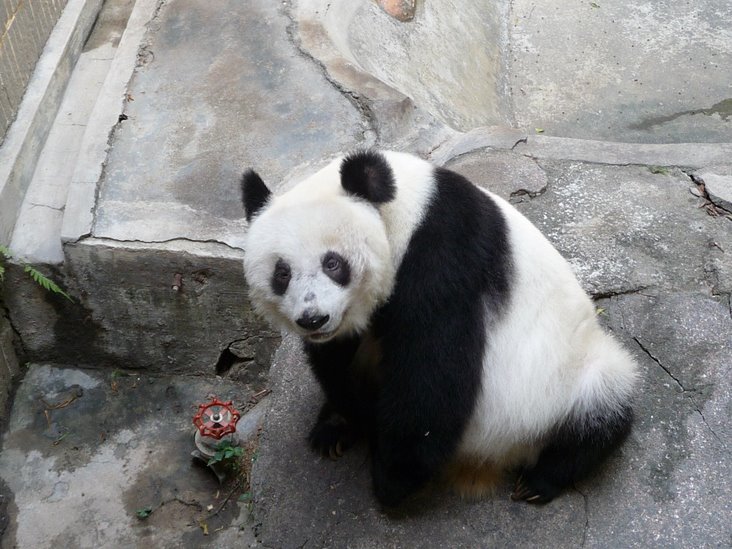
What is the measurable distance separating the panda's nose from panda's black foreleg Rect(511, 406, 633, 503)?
105 centimetres

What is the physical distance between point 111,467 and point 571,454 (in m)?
2.53

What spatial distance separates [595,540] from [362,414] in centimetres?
108

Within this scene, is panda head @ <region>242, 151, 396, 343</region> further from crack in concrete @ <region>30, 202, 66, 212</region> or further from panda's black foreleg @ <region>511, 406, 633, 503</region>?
crack in concrete @ <region>30, 202, 66, 212</region>

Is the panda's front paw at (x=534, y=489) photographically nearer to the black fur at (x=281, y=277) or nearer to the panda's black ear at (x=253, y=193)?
the black fur at (x=281, y=277)

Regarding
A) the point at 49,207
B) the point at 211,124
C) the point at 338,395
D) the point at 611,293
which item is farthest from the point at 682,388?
the point at 49,207

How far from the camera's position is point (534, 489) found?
10.9 feet

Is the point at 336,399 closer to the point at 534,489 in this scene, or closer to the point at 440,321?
the point at 440,321

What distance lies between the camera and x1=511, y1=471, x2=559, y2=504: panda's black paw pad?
10.8 feet

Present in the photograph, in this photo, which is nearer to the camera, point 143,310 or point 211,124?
point 143,310

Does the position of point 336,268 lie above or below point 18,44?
above

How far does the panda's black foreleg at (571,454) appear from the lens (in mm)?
3143

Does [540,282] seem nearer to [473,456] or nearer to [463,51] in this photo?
[473,456]

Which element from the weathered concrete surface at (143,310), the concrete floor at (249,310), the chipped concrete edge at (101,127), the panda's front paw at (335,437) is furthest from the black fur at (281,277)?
the chipped concrete edge at (101,127)

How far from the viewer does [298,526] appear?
3.48 m
